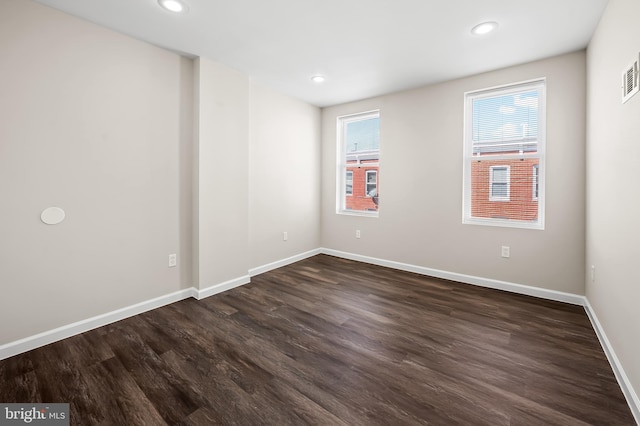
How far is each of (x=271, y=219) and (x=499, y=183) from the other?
9.83ft

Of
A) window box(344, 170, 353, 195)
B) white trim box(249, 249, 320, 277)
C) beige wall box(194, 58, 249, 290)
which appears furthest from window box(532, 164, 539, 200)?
beige wall box(194, 58, 249, 290)

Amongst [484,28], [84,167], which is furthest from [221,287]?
[484,28]

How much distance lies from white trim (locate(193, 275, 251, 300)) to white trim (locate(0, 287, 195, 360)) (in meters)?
0.15

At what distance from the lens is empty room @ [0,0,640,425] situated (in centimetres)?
168

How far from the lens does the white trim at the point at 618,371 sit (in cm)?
149

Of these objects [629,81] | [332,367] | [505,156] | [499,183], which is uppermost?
[629,81]

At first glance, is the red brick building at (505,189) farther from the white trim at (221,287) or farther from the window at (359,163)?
the white trim at (221,287)

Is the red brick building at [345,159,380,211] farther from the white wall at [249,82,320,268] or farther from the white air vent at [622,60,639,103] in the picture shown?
the white air vent at [622,60,639,103]

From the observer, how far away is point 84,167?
91.7 inches

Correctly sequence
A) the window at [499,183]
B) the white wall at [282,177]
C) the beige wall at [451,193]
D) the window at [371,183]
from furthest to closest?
the window at [371,183] < the white wall at [282,177] < the window at [499,183] < the beige wall at [451,193]

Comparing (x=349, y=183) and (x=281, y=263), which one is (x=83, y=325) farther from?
(x=349, y=183)

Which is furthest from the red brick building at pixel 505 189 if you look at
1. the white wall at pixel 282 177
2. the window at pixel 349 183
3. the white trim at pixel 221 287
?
the white trim at pixel 221 287

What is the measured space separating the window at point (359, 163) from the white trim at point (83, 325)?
283 centimetres

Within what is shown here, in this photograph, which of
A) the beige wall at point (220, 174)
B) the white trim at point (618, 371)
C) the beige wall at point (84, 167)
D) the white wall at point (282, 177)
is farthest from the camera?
the white wall at point (282, 177)
